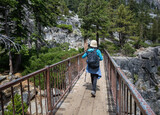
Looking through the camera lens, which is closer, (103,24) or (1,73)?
(1,73)

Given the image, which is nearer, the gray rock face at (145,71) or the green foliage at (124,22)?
the gray rock face at (145,71)

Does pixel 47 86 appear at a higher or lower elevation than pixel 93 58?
lower

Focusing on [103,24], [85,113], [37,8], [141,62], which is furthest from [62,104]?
[141,62]

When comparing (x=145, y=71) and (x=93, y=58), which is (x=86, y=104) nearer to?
(x=93, y=58)

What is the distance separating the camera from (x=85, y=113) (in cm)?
337

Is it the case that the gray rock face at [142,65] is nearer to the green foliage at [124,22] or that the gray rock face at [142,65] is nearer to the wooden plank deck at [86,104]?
the green foliage at [124,22]

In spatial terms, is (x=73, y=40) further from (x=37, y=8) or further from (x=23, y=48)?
(x=23, y=48)

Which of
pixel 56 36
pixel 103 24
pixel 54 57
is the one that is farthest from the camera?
pixel 56 36

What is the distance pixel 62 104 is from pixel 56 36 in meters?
29.7

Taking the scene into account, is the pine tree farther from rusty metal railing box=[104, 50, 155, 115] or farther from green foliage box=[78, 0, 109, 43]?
rusty metal railing box=[104, 50, 155, 115]

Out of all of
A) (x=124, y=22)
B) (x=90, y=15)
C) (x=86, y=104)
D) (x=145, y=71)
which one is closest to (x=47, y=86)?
(x=86, y=104)

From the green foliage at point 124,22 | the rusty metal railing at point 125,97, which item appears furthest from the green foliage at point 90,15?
the rusty metal railing at point 125,97

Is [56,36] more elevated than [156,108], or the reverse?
[56,36]

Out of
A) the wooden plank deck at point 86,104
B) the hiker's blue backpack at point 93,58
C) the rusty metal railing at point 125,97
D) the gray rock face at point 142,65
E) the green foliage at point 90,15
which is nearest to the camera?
the rusty metal railing at point 125,97
